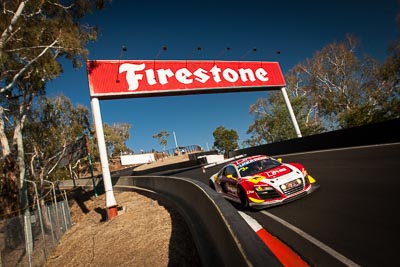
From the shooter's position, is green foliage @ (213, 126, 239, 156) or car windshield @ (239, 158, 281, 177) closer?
car windshield @ (239, 158, 281, 177)

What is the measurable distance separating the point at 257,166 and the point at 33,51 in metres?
16.2

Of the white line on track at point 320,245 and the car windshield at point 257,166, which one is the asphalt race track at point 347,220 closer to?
the white line on track at point 320,245

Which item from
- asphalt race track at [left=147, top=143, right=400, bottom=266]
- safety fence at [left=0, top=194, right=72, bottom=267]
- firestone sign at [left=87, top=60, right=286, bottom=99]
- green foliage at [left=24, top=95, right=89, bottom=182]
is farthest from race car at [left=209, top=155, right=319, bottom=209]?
green foliage at [left=24, top=95, right=89, bottom=182]

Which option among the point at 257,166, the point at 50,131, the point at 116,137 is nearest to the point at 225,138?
the point at 116,137

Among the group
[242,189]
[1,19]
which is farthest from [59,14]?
[242,189]

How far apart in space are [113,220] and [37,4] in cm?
1423

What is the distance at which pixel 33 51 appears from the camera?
16531 mm

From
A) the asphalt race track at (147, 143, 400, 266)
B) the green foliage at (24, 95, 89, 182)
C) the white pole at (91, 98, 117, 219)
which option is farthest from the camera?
the green foliage at (24, 95, 89, 182)

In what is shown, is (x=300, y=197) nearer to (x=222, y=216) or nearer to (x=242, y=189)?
(x=242, y=189)

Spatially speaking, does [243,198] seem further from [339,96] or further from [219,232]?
[339,96]

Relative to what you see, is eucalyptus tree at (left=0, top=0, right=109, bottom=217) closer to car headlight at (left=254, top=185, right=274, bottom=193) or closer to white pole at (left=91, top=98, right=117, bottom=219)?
white pole at (left=91, top=98, right=117, bottom=219)

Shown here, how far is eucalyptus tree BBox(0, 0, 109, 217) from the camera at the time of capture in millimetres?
15734

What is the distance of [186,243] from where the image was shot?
677cm

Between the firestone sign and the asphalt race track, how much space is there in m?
11.5
